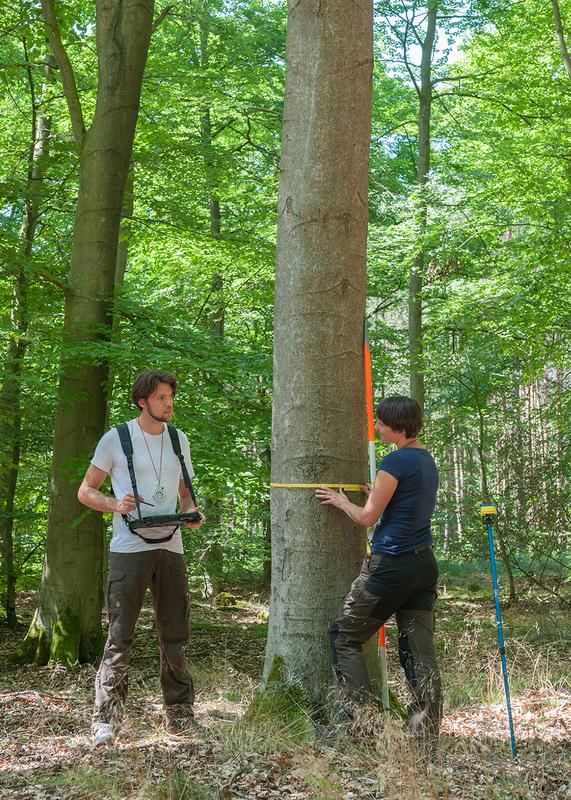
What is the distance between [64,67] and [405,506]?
699 cm

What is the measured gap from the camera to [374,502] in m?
4.17

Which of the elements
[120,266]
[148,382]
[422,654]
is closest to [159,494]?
[148,382]

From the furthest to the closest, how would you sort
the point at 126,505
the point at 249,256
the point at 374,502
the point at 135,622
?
the point at 249,256
the point at 135,622
the point at 126,505
the point at 374,502

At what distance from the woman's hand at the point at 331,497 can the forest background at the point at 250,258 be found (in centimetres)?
378

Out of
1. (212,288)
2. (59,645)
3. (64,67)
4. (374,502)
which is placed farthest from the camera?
(212,288)

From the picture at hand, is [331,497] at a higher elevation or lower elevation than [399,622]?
higher

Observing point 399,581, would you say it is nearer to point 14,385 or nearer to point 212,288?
point 14,385

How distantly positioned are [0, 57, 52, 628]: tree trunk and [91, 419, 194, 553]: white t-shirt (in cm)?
413

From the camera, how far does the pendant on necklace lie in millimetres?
4609

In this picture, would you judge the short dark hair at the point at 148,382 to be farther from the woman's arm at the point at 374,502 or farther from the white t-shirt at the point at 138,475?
the woman's arm at the point at 374,502

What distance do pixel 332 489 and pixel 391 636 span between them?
748 centimetres

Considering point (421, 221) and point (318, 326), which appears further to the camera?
point (421, 221)

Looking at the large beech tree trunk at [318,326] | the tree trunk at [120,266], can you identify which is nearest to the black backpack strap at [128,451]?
the large beech tree trunk at [318,326]

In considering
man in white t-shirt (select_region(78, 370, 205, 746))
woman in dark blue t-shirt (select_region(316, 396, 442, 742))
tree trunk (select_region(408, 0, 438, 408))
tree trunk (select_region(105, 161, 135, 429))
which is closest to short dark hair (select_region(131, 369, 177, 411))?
man in white t-shirt (select_region(78, 370, 205, 746))
